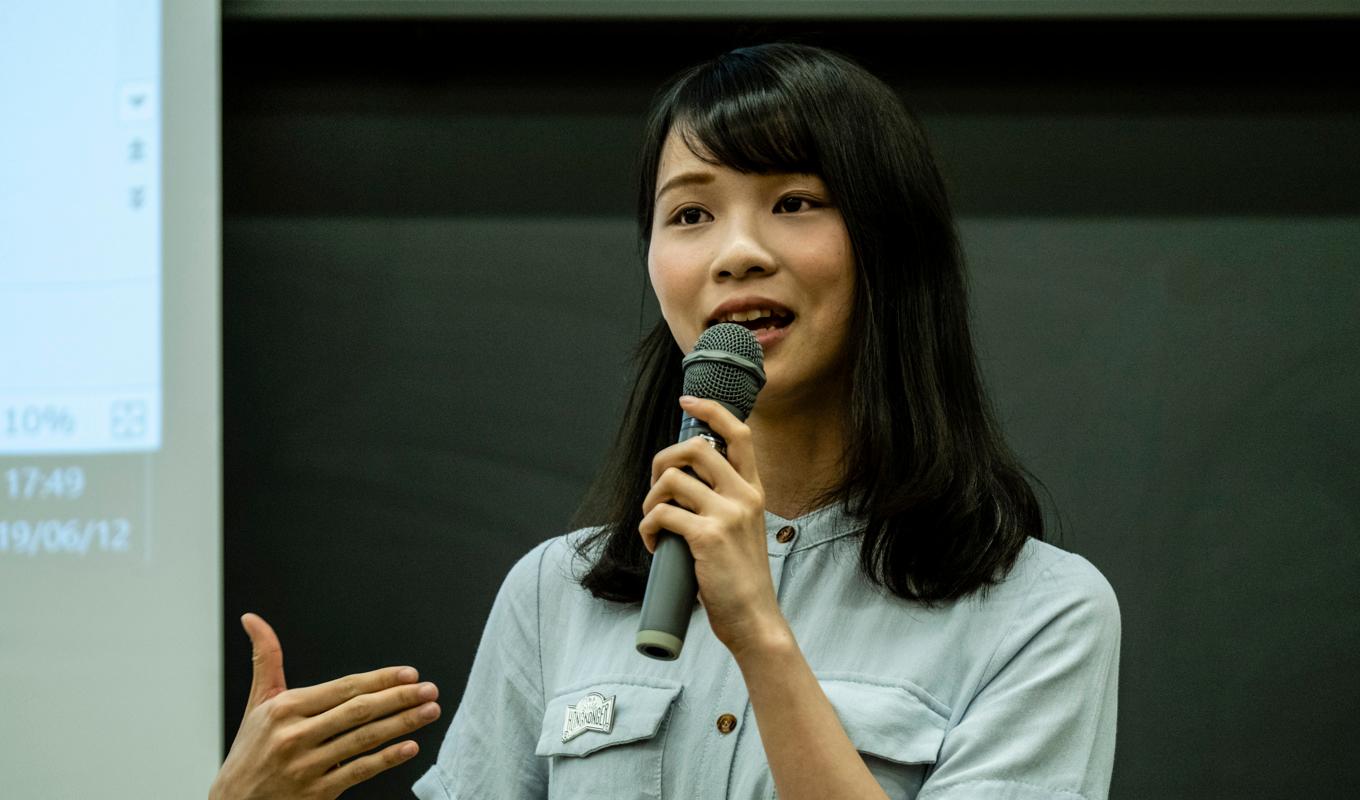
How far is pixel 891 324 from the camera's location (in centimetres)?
152

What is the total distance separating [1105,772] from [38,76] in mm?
2170

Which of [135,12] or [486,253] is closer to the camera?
[135,12]

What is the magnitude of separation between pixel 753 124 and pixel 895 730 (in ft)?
2.07

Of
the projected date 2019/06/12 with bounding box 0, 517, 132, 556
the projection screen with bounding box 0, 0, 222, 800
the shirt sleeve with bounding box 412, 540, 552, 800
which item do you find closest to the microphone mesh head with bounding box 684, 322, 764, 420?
the shirt sleeve with bounding box 412, 540, 552, 800

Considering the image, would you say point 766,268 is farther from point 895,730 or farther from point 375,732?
point 375,732

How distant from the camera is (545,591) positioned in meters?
1.69

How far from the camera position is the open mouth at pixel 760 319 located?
4.73ft

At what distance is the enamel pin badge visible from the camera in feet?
4.82

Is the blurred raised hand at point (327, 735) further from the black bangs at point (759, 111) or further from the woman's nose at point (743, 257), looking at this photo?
the black bangs at point (759, 111)

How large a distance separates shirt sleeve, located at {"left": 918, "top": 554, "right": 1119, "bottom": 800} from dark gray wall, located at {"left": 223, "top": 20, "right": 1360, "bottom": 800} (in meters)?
1.27

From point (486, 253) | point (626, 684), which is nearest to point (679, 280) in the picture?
point (626, 684)

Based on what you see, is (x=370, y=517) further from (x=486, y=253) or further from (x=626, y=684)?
(x=626, y=684)

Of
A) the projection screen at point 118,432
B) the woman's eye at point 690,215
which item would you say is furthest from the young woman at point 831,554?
the projection screen at point 118,432

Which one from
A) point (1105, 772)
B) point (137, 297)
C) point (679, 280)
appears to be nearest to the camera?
point (1105, 772)
